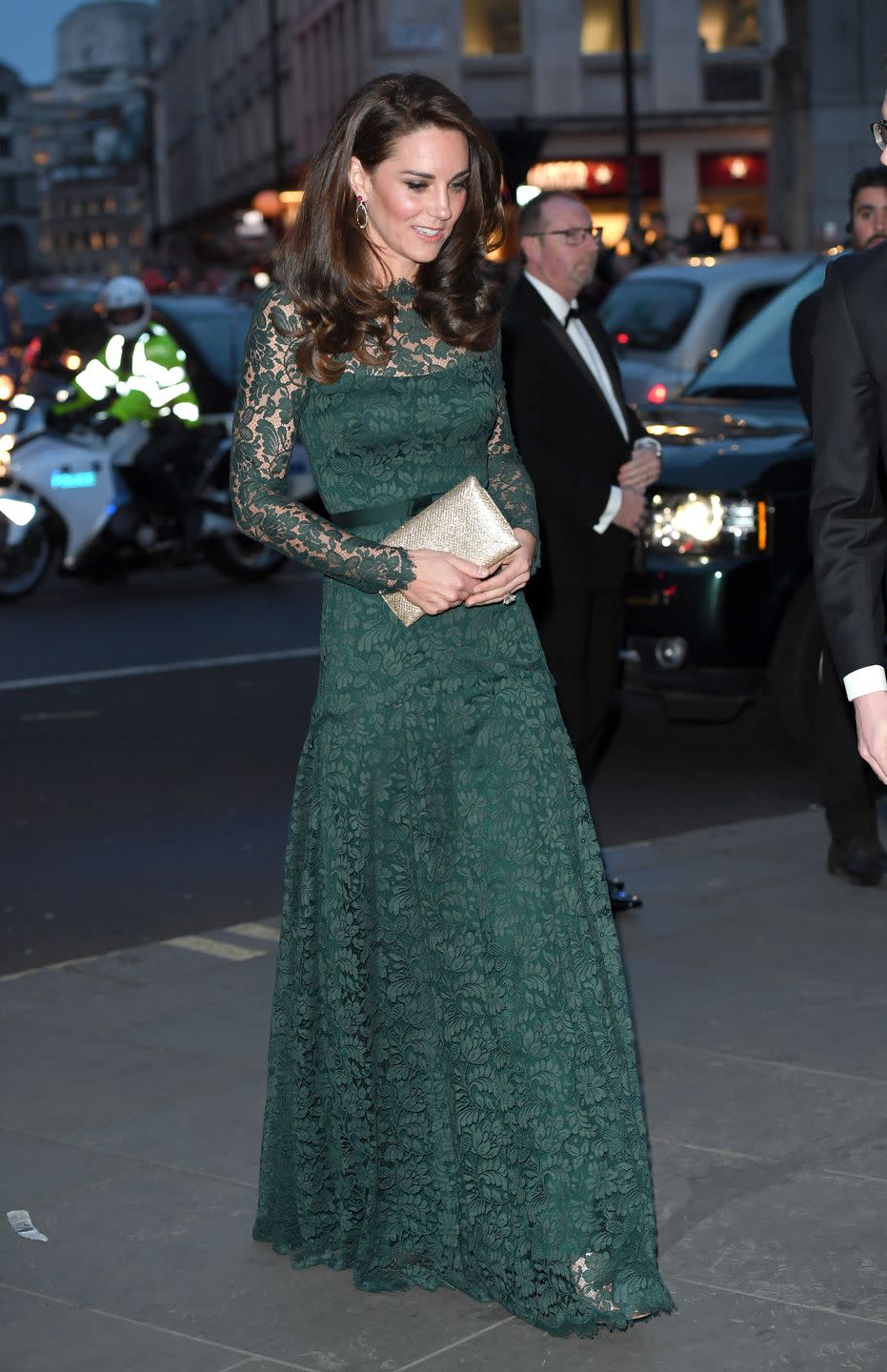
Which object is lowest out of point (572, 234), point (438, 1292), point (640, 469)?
point (438, 1292)

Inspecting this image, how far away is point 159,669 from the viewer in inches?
477

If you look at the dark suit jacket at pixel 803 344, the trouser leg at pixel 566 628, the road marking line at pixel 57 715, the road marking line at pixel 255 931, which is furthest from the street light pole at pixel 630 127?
the road marking line at pixel 255 931

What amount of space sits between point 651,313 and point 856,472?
12.8 m

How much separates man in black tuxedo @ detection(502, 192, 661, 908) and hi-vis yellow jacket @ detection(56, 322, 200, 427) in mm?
9113

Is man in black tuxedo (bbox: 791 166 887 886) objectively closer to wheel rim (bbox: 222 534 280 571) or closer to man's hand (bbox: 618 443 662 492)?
man's hand (bbox: 618 443 662 492)

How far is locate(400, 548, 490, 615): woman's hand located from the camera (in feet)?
12.4

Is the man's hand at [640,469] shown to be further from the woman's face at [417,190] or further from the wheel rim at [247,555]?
the wheel rim at [247,555]

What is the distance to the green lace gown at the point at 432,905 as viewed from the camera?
→ 12.6ft

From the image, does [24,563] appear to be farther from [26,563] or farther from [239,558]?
[239,558]

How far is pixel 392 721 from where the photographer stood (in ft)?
12.9

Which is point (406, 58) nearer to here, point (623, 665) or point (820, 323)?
point (623, 665)

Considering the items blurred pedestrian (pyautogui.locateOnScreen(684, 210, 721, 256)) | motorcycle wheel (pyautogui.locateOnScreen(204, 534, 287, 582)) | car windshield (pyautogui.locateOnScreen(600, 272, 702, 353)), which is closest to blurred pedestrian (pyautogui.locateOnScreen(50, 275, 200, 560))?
motorcycle wheel (pyautogui.locateOnScreen(204, 534, 287, 582))

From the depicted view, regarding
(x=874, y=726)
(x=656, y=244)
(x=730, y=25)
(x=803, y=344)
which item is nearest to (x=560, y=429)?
(x=803, y=344)

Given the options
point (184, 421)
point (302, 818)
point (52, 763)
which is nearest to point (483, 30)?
point (184, 421)
